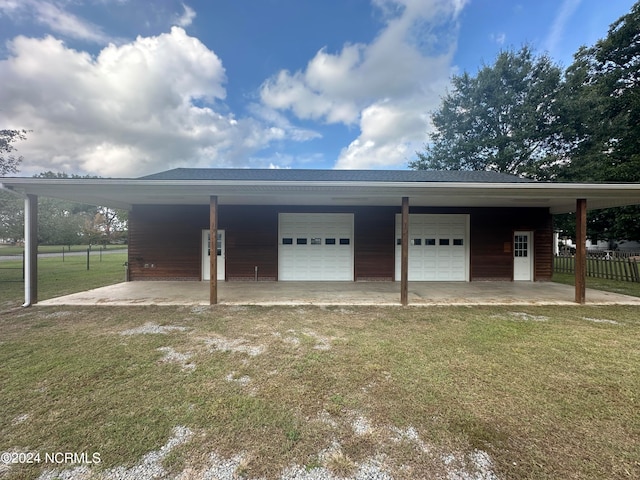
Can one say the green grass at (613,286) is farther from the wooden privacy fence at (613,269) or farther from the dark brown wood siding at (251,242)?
the dark brown wood siding at (251,242)

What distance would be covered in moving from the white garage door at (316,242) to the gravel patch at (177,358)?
19.0 ft

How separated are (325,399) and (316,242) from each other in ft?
22.9

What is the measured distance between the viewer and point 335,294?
23.4 feet

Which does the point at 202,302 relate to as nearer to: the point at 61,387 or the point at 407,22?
the point at 61,387

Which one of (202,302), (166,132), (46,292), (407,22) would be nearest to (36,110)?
(166,132)

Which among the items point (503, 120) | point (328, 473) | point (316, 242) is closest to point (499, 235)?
point (316, 242)

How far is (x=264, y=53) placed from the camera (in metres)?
12.2

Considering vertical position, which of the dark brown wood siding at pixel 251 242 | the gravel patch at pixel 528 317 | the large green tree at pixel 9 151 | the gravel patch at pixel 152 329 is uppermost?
the large green tree at pixel 9 151

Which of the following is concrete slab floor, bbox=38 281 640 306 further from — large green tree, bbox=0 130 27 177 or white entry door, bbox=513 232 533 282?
large green tree, bbox=0 130 27 177

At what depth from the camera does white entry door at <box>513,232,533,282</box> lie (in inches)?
373

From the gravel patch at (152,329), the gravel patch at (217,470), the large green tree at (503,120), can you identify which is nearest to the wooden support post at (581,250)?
the gravel patch at (217,470)

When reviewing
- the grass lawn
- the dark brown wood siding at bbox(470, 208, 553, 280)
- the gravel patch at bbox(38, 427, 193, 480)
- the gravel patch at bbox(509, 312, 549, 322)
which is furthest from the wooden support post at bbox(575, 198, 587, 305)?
the gravel patch at bbox(38, 427, 193, 480)

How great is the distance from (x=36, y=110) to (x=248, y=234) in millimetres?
11562

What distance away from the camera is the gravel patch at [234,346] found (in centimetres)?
358
